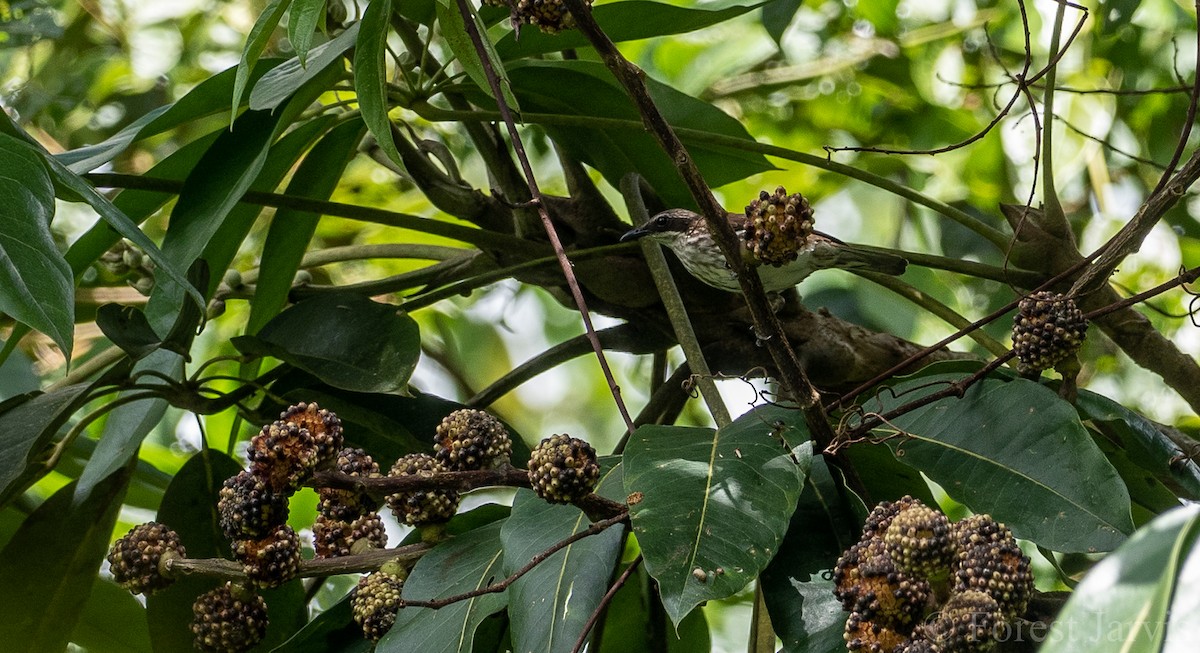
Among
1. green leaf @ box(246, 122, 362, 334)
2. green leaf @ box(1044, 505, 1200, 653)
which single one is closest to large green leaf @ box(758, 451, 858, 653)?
green leaf @ box(1044, 505, 1200, 653)

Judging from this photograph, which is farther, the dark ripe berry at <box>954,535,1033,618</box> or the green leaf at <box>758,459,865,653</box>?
the green leaf at <box>758,459,865,653</box>

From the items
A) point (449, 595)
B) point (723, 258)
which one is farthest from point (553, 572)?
point (723, 258)

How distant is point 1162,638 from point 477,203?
1151mm

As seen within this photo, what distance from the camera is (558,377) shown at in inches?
157

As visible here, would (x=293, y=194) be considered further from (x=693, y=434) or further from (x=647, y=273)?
(x=693, y=434)

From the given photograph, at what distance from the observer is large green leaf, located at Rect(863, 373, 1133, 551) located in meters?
0.98

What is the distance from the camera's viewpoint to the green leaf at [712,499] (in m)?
0.87

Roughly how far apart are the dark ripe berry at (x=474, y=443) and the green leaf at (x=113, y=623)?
851 mm

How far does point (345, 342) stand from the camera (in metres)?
1.43

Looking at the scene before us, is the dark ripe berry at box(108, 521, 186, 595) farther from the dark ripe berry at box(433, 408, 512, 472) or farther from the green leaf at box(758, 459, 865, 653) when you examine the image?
the green leaf at box(758, 459, 865, 653)

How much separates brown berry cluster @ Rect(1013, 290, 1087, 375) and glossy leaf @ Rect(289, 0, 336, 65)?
68cm

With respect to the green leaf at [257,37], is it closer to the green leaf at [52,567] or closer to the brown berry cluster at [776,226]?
the brown berry cluster at [776,226]

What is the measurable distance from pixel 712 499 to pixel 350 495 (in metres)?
→ 0.32

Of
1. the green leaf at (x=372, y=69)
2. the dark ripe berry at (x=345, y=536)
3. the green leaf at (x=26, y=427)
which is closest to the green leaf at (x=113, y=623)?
the green leaf at (x=26, y=427)
